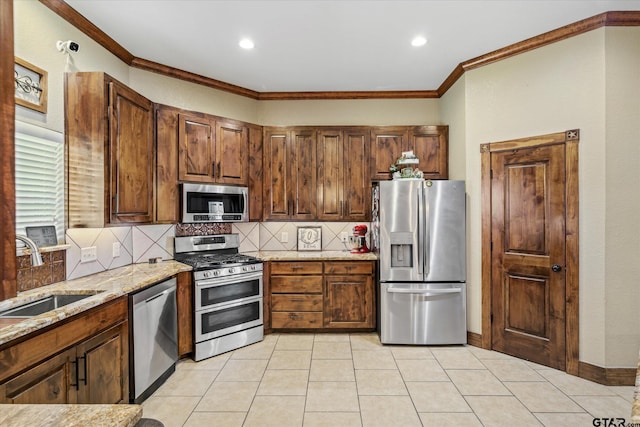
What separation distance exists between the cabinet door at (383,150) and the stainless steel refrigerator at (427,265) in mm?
648

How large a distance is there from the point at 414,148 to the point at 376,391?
274 cm

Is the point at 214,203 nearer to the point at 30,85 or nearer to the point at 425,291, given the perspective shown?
the point at 30,85

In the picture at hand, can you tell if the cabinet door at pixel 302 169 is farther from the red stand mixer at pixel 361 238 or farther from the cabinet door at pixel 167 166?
the cabinet door at pixel 167 166

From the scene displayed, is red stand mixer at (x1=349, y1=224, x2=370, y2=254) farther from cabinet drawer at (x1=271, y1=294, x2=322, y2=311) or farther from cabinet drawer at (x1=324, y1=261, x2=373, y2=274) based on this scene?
cabinet drawer at (x1=271, y1=294, x2=322, y2=311)

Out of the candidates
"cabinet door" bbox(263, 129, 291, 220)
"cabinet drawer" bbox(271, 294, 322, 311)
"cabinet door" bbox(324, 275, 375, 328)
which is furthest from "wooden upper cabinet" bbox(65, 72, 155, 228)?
"cabinet door" bbox(324, 275, 375, 328)

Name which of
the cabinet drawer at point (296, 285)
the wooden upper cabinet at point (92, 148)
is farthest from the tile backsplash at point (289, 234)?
the wooden upper cabinet at point (92, 148)

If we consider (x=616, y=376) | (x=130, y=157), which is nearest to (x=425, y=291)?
(x=616, y=376)

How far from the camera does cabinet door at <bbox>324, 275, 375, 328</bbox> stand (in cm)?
381

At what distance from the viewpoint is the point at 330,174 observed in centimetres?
415

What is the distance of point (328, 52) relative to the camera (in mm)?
3242

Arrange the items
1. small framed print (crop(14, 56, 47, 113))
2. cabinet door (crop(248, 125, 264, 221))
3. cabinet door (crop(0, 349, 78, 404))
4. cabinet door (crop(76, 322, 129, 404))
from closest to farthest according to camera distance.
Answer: cabinet door (crop(0, 349, 78, 404)) → cabinet door (crop(76, 322, 129, 404)) → small framed print (crop(14, 56, 47, 113)) → cabinet door (crop(248, 125, 264, 221))

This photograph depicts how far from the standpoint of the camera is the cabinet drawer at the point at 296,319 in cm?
381

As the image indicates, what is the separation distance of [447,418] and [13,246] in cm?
255

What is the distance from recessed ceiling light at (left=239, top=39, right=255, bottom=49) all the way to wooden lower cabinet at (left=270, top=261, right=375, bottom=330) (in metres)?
2.22
